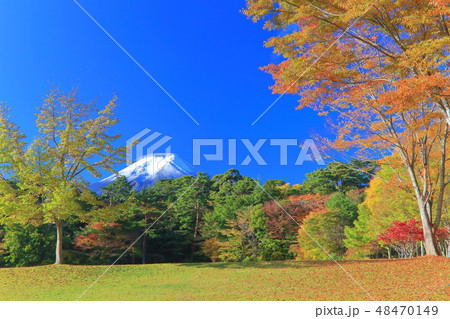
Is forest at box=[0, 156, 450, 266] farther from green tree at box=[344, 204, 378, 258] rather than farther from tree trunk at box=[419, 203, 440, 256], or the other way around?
tree trunk at box=[419, 203, 440, 256]

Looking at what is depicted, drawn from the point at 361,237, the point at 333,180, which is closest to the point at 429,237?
the point at 361,237

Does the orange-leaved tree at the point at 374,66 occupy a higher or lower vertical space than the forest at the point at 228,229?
higher

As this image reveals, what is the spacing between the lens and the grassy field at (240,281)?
753 centimetres

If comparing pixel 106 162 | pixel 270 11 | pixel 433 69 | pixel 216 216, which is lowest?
pixel 216 216

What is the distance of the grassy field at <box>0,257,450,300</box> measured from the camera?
7531mm

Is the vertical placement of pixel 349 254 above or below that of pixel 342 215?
below

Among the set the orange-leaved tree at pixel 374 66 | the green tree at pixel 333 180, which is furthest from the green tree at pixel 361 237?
the orange-leaved tree at pixel 374 66

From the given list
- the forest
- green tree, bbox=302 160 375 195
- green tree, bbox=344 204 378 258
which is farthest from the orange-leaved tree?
green tree, bbox=302 160 375 195

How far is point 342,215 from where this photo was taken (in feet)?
85.7

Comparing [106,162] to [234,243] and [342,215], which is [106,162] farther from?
[342,215]

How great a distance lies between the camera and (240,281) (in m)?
9.98

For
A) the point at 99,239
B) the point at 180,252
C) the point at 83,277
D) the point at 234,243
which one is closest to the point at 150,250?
the point at 180,252

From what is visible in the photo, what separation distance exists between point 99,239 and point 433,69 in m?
21.6

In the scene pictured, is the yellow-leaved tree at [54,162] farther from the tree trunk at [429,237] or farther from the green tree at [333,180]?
the green tree at [333,180]
